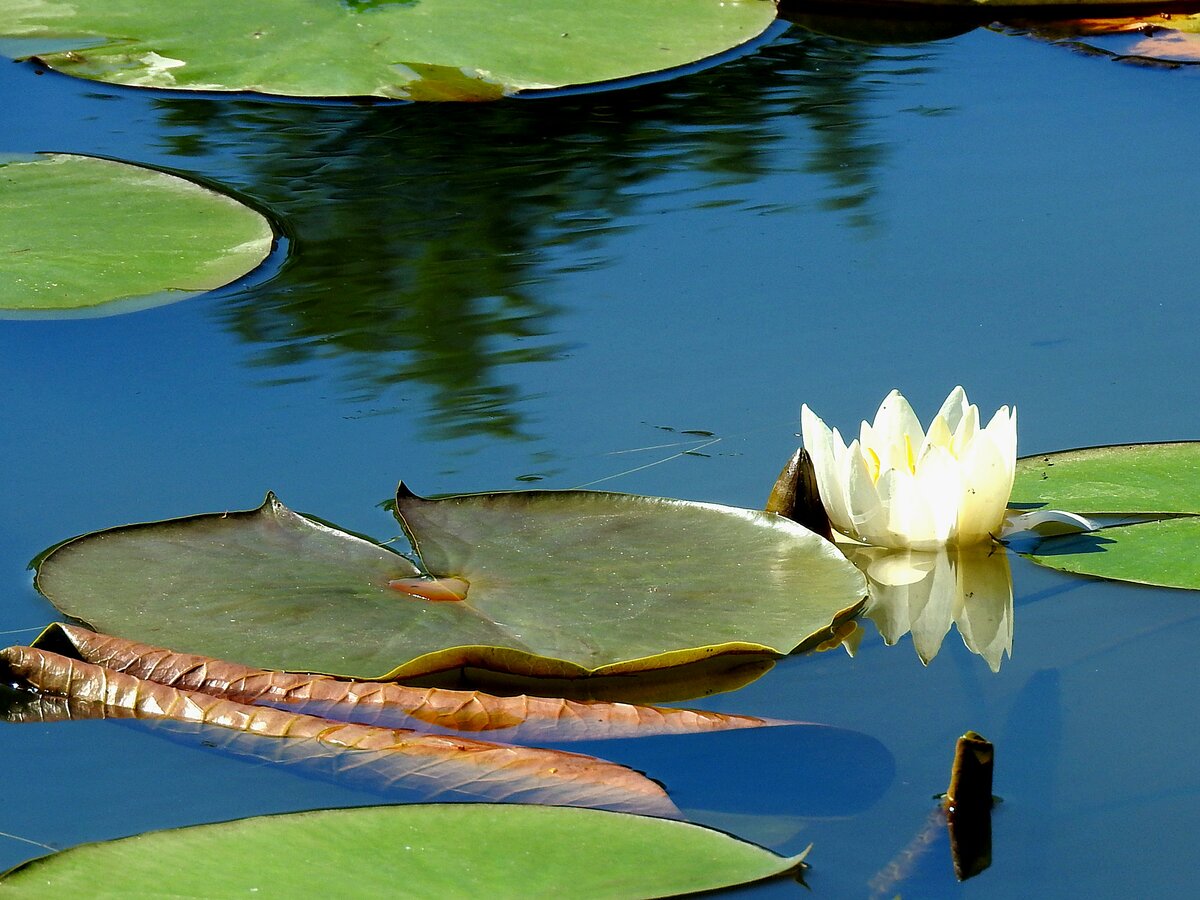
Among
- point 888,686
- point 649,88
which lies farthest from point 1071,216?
point 888,686

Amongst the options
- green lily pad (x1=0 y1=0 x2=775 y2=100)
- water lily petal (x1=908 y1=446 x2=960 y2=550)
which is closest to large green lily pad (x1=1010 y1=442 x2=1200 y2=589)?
water lily petal (x1=908 y1=446 x2=960 y2=550)

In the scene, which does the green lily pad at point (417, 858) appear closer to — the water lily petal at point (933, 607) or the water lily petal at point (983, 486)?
the water lily petal at point (933, 607)

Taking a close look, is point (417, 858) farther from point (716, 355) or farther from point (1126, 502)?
point (716, 355)

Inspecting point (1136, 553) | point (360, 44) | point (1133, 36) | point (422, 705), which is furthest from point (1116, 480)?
point (1133, 36)

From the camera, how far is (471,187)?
322cm

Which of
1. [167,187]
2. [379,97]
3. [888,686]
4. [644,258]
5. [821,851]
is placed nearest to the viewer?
[821,851]

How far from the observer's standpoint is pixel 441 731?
1512mm

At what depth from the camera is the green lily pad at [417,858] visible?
122cm

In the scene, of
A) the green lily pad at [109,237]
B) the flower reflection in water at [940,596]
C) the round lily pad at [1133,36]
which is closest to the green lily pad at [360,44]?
the green lily pad at [109,237]

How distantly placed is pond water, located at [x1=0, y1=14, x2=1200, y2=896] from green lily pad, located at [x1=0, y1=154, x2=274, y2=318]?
57mm

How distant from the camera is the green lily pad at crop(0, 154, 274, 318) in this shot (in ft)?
8.63

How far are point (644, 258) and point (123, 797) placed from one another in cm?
167

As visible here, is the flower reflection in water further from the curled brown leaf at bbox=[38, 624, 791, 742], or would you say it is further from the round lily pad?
the round lily pad

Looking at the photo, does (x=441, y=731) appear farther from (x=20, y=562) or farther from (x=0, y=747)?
(x=20, y=562)
